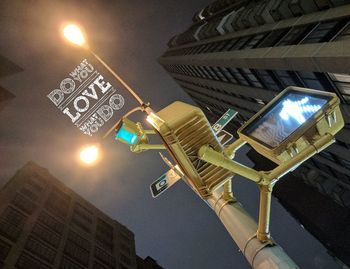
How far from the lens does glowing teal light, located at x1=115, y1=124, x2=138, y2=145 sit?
6266 mm

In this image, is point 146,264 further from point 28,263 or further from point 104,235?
point 28,263

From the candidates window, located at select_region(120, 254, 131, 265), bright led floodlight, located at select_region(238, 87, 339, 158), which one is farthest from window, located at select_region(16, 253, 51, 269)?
bright led floodlight, located at select_region(238, 87, 339, 158)

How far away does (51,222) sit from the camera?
52781 mm

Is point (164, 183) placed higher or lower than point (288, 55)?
higher

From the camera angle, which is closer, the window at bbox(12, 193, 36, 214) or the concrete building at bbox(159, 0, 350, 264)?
the concrete building at bbox(159, 0, 350, 264)

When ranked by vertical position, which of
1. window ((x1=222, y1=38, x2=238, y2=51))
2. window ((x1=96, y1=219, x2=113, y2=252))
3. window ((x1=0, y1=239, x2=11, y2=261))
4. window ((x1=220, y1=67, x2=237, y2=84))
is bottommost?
window ((x1=96, y1=219, x2=113, y2=252))

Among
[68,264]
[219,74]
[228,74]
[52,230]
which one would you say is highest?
[228,74]

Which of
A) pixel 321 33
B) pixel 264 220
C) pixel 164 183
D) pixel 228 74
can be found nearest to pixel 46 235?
pixel 228 74

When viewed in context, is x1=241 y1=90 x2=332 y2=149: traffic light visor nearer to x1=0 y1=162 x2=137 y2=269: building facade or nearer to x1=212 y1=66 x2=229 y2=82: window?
x1=212 y1=66 x2=229 y2=82: window

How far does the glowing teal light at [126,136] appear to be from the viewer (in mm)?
6266

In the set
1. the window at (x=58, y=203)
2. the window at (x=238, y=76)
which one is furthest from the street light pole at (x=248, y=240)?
the window at (x=58, y=203)

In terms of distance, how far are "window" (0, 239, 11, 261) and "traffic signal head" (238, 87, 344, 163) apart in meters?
40.7

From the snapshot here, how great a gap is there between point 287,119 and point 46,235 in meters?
50.2

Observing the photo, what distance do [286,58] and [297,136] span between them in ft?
61.2
